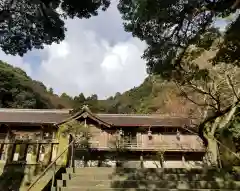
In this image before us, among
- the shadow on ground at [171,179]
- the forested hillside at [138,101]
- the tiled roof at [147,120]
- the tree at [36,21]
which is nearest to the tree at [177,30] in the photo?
the tree at [36,21]

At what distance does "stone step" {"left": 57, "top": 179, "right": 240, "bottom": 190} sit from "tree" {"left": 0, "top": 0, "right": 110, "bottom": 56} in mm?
5653

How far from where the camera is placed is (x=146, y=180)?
29.0 ft

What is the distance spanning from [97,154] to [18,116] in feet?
30.4

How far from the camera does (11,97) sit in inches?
1679

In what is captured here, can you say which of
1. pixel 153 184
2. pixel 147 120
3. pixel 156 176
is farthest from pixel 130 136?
pixel 153 184

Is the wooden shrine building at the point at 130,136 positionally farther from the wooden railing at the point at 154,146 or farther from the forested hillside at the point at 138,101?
the forested hillside at the point at 138,101

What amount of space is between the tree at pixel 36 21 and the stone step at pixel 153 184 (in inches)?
223

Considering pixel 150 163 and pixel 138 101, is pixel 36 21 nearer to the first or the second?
pixel 150 163

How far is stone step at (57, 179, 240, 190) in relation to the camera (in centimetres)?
839

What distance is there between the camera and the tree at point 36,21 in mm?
10414

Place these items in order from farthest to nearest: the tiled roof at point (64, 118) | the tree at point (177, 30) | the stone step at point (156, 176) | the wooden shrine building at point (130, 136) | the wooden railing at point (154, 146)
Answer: the tiled roof at point (64, 118)
the wooden railing at point (154, 146)
the wooden shrine building at point (130, 136)
the stone step at point (156, 176)
the tree at point (177, 30)

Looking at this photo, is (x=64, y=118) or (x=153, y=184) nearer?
(x=153, y=184)

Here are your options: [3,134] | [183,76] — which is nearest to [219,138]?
[183,76]

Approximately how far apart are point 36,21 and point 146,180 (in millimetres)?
7177
